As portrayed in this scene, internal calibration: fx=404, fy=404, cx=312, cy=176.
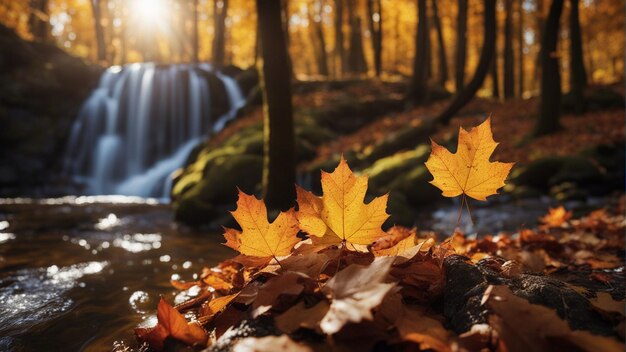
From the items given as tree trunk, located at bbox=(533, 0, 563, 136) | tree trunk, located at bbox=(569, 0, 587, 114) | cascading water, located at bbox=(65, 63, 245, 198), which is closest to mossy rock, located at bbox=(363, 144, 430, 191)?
tree trunk, located at bbox=(533, 0, 563, 136)

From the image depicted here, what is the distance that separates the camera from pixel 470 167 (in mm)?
1326

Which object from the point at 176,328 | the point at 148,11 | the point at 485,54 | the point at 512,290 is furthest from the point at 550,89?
the point at 148,11

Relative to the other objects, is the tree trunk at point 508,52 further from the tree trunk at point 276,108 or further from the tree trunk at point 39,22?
the tree trunk at point 39,22

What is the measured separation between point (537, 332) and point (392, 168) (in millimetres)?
7204

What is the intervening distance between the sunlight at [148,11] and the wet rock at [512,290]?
3199 centimetres

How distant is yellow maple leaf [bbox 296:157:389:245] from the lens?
4.00ft

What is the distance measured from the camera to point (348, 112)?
13.7 metres

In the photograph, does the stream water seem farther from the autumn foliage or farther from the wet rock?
the wet rock

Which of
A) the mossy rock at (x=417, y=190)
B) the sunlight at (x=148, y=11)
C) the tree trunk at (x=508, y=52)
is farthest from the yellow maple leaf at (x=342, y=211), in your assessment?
the sunlight at (x=148, y=11)

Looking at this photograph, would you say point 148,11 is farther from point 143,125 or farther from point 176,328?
point 176,328

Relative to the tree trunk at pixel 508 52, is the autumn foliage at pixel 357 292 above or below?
below

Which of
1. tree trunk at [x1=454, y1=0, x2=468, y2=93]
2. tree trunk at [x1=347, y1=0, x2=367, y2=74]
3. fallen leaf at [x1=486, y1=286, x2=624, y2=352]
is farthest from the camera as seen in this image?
tree trunk at [x1=347, y1=0, x2=367, y2=74]

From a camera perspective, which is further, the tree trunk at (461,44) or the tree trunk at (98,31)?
the tree trunk at (98,31)

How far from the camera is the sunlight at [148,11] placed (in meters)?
29.0
